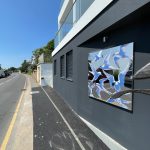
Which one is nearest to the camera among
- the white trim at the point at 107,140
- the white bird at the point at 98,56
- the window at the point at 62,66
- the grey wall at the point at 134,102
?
the grey wall at the point at 134,102

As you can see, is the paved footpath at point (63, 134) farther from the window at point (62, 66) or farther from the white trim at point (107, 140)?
the window at point (62, 66)

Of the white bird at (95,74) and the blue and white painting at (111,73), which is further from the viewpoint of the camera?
the white bird at (95,74)

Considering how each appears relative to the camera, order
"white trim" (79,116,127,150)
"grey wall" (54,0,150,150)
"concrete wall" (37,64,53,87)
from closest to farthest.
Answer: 1. "grey wall" (54,0,150,150)
2. "white trim" (79,116,127,150)
3. "concrete wall" (37,64,53,87)

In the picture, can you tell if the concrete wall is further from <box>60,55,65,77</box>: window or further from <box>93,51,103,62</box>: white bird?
<box>93,51,103,62</box>: white bird

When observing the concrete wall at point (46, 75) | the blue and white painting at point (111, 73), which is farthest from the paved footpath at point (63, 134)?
the concrete wall at point (46, 75)

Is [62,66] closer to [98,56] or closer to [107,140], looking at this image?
[98,56]

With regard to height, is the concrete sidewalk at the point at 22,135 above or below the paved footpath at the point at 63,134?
below

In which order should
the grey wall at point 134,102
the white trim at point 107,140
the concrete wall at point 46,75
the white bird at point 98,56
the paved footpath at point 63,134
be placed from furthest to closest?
1. the concrete wall at point 46,75
2. the white bird at point 98,56
3. the paved footpath at point 63,134
4. the white trim at point 107,140
5. the grey wall at point 134,102

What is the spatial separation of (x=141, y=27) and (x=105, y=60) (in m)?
1.95

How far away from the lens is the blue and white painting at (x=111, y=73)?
16.7 feet

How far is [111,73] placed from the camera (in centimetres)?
599

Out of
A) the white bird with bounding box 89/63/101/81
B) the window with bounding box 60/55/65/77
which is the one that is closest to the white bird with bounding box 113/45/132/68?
the white bird with bounding box 89/63/101/81

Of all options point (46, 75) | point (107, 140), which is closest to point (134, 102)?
point (107, 140)

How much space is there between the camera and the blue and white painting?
508 centimetres
